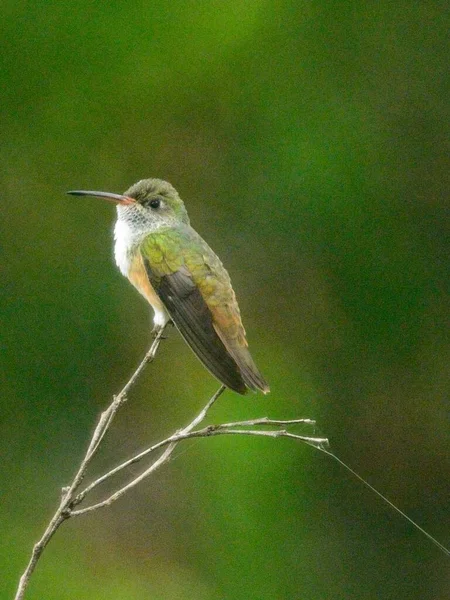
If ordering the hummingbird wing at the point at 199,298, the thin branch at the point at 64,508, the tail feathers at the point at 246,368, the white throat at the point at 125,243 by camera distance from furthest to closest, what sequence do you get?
the white throat at the point at 125,243
the hummingbird wing at the point at 199,298
the tail feathers at the point at 246,368
the thin branch at the point at 64,508

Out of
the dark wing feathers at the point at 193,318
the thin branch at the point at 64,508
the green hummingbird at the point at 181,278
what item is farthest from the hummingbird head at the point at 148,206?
the thin branch at the point at 64,508

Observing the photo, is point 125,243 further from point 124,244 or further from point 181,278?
point 181,278

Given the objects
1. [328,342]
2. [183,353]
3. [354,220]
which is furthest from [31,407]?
[354,220]

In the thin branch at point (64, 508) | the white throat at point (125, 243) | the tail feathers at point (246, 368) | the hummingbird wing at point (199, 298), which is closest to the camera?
the thin branch at point (64, 508)

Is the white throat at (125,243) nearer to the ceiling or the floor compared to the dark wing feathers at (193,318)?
nearer to the ceiling

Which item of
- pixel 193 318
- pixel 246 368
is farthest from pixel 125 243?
pixel 246 368

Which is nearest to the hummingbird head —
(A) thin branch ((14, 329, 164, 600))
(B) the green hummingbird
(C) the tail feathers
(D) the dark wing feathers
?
(B) the green hummingbird

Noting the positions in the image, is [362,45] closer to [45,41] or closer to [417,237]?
[417,237]

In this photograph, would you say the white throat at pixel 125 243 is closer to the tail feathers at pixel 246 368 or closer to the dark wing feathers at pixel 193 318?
the dark wing feathers at pixel 193 318
